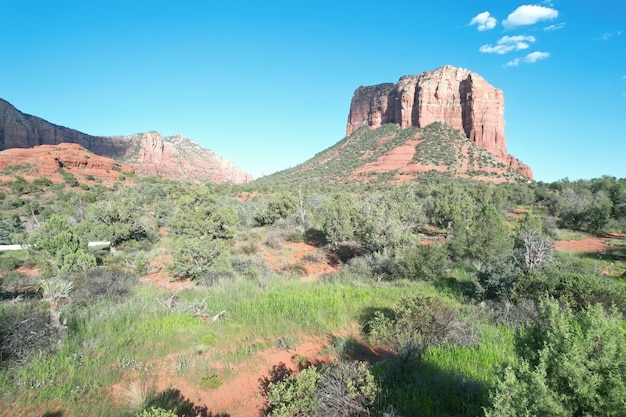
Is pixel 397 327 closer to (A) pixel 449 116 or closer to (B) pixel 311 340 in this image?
(B) pixel 311 340

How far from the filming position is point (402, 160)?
70000 millimetres

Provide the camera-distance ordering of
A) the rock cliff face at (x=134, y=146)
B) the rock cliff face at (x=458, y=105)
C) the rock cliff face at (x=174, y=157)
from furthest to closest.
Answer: the rock cliff face at (x=174, y=157) → the rock cliff face at (x=458, y=105) → the rock cliff face at (x=134, y=146)

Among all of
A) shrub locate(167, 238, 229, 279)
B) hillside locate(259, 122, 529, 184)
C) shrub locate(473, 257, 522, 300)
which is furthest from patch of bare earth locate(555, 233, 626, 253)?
hillside locate(259, 122, 529, 184)

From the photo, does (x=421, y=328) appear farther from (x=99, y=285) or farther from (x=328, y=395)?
(x=99, y=285)

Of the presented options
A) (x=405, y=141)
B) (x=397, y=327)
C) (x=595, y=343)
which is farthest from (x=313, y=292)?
(x=405, y=141)

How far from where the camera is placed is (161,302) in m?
7.41

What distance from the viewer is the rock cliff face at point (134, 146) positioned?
7688 centimetres

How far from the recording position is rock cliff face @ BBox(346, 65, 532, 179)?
78500 mm

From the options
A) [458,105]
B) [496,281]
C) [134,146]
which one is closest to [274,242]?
[496,281]

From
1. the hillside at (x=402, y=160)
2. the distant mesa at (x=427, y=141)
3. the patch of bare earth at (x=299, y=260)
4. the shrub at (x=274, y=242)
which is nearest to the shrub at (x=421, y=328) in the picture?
the patch of bare earth at (x=299, y=260)

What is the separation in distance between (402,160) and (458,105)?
3032cm

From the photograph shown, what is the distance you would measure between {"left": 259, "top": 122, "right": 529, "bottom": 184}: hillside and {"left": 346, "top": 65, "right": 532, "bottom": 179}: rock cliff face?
368cm

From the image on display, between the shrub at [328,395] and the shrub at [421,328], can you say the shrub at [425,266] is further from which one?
the shrub at [328,395]

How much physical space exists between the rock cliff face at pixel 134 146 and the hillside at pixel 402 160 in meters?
37.1
